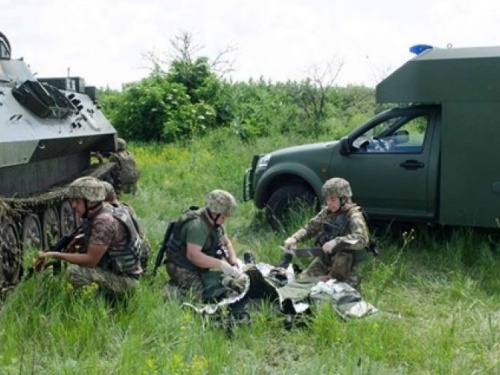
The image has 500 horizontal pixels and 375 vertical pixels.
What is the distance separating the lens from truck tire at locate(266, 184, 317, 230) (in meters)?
8.52

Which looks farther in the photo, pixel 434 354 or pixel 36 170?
pixel 36 170

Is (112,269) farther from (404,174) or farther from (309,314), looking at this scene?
(404,174)

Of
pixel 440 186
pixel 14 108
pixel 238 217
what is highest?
pixel 14 108

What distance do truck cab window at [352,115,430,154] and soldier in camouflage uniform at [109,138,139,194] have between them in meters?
4.48

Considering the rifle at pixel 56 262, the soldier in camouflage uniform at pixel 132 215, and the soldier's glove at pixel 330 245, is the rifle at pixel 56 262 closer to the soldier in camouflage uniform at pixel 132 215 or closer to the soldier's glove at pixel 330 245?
the soldier in camouflage uniform at pixel 132 215

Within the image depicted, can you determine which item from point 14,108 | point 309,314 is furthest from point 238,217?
point 309,314

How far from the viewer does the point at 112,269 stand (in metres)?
5.49

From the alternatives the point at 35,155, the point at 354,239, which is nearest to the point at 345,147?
the point at 354,239

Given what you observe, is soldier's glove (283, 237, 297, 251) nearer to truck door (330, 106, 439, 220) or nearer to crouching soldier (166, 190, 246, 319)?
crouching soldier (166, 190, 246, 319)

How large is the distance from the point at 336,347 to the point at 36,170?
4.59 meters

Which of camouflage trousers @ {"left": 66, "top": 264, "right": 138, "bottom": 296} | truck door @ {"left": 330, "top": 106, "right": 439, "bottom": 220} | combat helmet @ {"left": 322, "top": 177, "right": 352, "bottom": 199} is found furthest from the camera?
truck door @ {"left": 330, "top": 106, "right": 439, "bottom": 220}

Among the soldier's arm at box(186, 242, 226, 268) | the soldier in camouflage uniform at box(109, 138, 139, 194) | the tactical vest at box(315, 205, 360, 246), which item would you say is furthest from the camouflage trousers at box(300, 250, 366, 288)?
the soldier in camouflage uniform at box(109, 138, 139, 194)

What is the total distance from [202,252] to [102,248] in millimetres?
832

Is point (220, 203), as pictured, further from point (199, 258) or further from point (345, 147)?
point (345, 147)
